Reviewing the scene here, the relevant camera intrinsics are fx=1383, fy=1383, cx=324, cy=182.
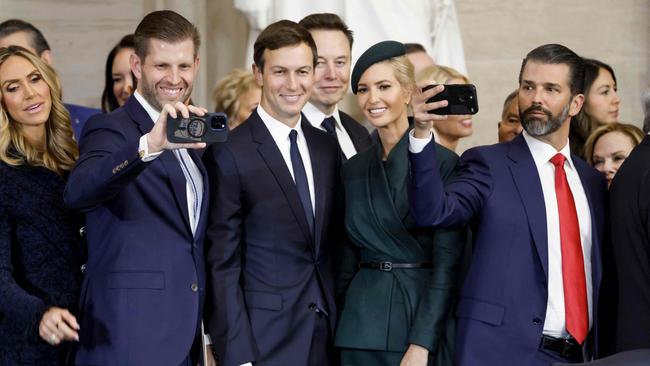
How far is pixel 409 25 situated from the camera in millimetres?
7551

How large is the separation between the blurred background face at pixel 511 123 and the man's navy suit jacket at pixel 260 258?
1.69 metres

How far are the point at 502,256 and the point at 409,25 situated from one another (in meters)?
2.86

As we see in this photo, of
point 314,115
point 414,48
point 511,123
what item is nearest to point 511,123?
point 511,123

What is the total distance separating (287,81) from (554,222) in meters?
1.12

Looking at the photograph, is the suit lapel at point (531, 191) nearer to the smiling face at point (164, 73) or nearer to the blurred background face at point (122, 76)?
the smiling face at point (164, 73)

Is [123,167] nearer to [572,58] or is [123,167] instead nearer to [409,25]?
[572,58]

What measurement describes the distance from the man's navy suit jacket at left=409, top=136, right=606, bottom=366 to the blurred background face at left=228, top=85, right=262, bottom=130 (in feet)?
5.43

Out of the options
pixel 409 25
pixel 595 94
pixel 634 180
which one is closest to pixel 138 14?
pixel 409 25

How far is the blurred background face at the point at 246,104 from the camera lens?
641 cm

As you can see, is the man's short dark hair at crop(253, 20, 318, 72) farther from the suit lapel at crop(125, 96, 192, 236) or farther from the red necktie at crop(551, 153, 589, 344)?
the red necktie at crop(551, 153, 589, 344)

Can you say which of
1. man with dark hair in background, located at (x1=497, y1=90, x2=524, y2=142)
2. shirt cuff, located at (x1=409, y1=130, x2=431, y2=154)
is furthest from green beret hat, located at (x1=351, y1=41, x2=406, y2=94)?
man with dark hair in background, located at (x1=497, y1=90, x2=524, y2=142)

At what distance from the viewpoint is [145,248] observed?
4.78 meters

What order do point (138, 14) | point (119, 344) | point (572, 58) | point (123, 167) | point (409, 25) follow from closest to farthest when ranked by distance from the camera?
point (123, 167)
point (119, 344)
point (572, 58)
point (409, 25)
point (138, 14)

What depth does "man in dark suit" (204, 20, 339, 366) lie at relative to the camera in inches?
195
